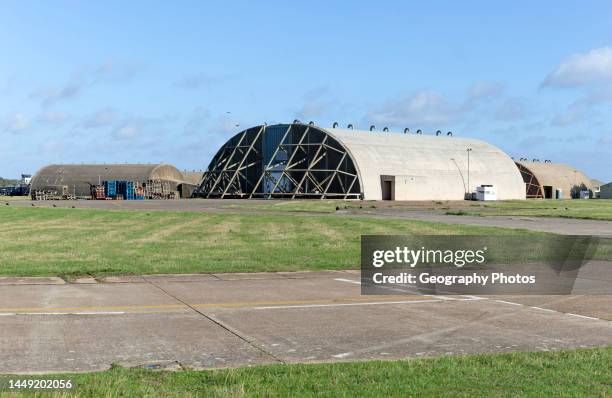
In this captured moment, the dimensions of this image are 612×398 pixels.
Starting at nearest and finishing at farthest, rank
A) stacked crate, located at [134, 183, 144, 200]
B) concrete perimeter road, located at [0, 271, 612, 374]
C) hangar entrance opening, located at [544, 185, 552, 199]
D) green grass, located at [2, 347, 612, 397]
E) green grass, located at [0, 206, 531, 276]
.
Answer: green grass, located at [2, 347, 612, 397] < concrete perimeter road, located at [0, 271, 612, 374] < green grass, located at [0, 206, 531, 276] < stacked crate, located at [134, 183, 144, 200] < hangar entrance opening, located at [544, 185, 552, 199]

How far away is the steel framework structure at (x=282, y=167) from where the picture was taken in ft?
290

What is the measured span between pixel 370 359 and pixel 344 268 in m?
9.64

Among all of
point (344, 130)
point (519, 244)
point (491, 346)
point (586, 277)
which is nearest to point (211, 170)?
point (344, 130)

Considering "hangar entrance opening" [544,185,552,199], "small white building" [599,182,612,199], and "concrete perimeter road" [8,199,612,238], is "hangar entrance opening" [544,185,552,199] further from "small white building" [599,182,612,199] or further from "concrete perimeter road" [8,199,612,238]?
"concrete perimeter road" [8,199,612,238]

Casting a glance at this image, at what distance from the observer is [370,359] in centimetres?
784

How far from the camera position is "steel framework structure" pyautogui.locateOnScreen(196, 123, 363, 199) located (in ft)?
290

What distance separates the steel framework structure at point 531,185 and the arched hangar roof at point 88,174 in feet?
207

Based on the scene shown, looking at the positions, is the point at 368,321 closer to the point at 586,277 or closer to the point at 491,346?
the point at 491,346

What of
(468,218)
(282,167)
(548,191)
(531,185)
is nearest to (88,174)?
(282,167)

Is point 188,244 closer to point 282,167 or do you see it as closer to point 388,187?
point 388,187

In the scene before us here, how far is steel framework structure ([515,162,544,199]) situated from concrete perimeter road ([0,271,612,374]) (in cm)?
10760
